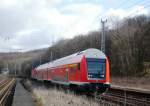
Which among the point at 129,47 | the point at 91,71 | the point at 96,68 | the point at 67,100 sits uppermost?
the point at 129,47

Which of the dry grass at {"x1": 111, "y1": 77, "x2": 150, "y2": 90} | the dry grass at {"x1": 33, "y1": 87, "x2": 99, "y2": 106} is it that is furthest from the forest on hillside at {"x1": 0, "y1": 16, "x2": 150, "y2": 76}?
the dry grass at {"x1": 33, "y1": 87, "x2": 99, "y2": 106}

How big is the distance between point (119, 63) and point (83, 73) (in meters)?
37.8

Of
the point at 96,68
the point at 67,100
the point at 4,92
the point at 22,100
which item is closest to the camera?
the point at 67,100

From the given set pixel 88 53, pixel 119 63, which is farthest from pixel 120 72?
pixel 88 53

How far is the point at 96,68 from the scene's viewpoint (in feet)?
82.3

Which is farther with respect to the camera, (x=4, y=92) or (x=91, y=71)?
(x=4, y=92)

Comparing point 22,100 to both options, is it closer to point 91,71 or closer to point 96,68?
point 91,71

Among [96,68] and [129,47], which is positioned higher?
[129,47]

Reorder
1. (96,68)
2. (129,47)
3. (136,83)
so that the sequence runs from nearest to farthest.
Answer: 1. (96,68)
2. (136,83)
3. (129,47)

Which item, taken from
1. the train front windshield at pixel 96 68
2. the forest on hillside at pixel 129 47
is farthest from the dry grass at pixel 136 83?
the train front windshield at pixel 96 68

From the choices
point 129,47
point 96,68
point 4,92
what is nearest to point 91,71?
point 96,68

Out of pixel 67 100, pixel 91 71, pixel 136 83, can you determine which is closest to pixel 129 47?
pixel 136 83

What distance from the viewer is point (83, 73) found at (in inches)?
968

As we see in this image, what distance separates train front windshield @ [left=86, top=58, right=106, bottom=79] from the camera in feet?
81.1
